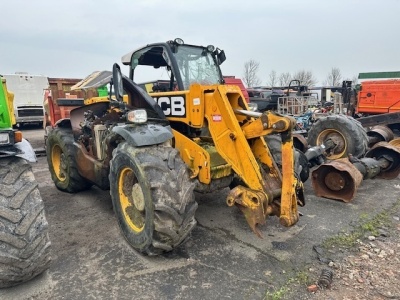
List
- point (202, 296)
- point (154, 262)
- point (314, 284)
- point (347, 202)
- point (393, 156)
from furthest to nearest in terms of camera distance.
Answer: point (393, 156), point (347, 202), point (154, 262), point (314, 284), point (202, 296)

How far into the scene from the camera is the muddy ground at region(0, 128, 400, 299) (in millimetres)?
2824

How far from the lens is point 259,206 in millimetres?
3021

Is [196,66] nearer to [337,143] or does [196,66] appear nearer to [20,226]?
[20,226]

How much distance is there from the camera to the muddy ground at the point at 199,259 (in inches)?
111

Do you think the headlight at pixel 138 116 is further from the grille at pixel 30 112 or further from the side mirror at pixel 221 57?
the grille at pixel 30 112

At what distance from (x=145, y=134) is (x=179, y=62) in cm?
129

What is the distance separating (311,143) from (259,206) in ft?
15.2

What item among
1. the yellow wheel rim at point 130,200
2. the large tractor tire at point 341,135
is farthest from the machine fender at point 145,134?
the large tractor tire at point 341,135

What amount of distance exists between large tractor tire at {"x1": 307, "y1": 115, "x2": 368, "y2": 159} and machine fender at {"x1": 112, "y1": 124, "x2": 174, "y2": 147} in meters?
4.42

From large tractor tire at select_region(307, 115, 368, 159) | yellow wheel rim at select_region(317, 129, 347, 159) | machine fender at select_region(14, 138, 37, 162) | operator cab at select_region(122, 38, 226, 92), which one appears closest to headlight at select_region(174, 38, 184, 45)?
operator cab at select_region(122, 38, 226, 92)

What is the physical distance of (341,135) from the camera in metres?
6.64

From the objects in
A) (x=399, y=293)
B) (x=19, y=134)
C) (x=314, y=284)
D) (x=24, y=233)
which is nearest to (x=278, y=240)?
(x=314, y=284)

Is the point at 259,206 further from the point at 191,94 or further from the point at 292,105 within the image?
the point at 292,105

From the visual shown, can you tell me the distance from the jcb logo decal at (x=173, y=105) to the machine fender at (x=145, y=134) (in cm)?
46
